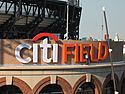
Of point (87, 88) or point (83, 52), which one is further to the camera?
→ point (87, 88)

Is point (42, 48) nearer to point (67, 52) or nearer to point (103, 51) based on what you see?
point (67, 52)

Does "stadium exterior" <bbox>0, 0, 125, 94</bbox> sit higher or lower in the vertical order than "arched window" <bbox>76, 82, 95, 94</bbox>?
higher

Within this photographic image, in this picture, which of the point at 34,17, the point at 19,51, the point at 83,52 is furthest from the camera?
the point at 34,17

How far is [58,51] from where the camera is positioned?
33688 millimetres

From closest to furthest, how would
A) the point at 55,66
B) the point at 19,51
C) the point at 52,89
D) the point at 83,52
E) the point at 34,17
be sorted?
1. the point at 19,51
2. the point at 55,66
3. the point at 52,89
4. the point at 83,52
5. the point at 34,17

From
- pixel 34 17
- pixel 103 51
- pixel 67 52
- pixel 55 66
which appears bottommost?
pixel 55 66

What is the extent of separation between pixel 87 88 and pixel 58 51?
17.8ft

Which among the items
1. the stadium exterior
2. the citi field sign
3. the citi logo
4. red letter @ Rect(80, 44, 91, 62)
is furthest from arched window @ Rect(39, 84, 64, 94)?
red letter @ Rect(80, 44, 91, 62)

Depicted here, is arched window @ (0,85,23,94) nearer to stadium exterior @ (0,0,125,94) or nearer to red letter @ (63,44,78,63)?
stadium exterior @ (0,0,125,94)

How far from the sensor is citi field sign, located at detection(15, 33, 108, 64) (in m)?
32.6

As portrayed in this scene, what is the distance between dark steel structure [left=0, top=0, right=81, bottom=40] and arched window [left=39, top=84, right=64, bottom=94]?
70.6 feet

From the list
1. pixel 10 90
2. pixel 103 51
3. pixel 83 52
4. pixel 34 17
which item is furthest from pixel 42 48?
pixel 34 17

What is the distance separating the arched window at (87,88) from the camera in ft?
116

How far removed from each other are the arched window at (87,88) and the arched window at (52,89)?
2203mm
